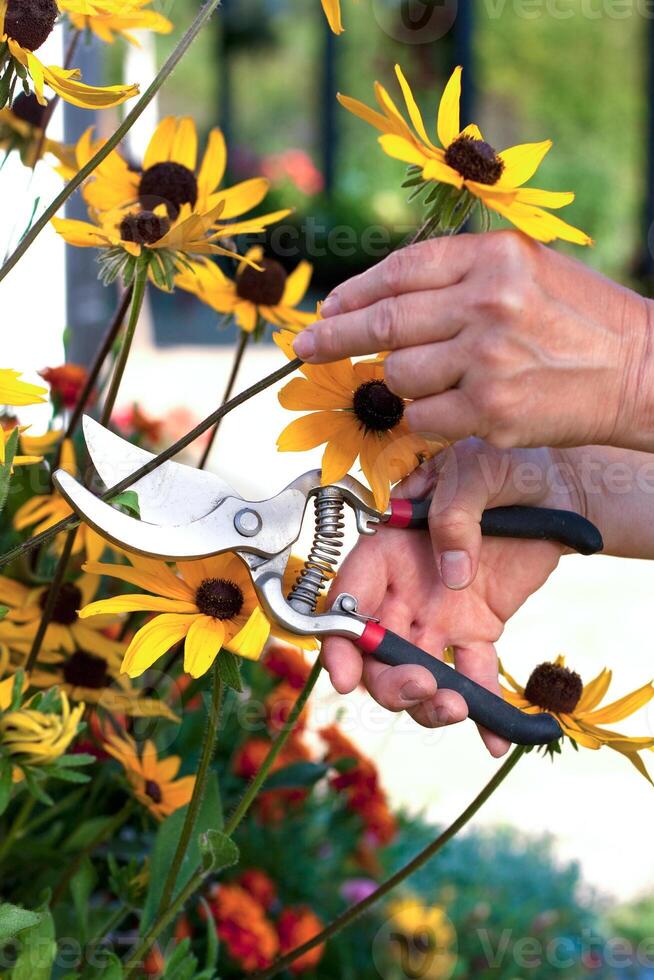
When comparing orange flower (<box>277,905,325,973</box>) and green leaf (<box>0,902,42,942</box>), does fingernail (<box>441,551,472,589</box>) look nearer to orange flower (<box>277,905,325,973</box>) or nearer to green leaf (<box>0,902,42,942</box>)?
green leaf (<box>0,902,42,942</box>)

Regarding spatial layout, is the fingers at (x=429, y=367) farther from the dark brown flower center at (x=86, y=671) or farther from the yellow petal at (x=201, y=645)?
the dark brown flower center at (x=86, y=671)

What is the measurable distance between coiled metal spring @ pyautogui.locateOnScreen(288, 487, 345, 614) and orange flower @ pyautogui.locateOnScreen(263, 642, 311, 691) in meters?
0.64

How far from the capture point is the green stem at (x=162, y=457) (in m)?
0.70

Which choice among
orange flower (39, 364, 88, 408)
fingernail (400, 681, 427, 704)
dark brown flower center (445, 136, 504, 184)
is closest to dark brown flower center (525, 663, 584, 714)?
fingernail (400, 681, 427, 704)

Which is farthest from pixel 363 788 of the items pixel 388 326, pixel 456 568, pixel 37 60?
pixel 37 60

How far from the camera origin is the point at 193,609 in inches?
31.0

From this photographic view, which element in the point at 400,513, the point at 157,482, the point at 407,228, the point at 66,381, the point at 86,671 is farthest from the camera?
the point at 407,228

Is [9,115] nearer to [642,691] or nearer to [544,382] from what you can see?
[544,382]

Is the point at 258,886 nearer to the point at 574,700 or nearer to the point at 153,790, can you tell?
the point at 153,790

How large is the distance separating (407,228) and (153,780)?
25.3 feet

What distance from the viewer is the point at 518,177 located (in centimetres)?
77

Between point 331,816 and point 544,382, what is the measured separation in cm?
105

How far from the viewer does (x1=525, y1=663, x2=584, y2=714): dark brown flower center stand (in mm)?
918

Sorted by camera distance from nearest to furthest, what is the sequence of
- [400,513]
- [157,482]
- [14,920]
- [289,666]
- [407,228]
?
[14,920], [157,482], [400,513], [289,666], [407,228]
